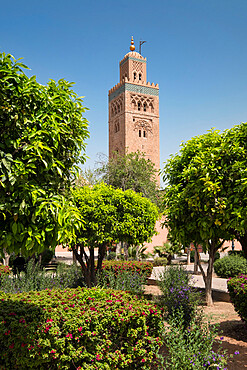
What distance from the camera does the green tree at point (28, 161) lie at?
289 centimetres

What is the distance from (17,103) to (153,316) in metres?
3.42

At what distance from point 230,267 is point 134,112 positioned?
107ft

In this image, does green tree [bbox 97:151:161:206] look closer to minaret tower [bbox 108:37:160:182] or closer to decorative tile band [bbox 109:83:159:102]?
minaret tower [bbox 108:37:160:182]

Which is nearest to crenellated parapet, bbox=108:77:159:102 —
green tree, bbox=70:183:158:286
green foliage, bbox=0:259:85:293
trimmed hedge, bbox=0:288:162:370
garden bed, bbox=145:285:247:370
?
green tree, bbox=70:183:158:286

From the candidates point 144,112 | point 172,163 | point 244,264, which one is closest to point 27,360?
point 172,163

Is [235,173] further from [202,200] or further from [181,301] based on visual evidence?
[181,301]

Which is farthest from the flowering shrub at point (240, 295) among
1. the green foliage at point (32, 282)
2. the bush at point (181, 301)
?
the green foliage at point (32, 282)

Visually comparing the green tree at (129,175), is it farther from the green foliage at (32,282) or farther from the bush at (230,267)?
the green foliage at (32,282)

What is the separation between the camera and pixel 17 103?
3090mm

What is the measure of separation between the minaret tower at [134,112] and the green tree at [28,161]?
3962 cm

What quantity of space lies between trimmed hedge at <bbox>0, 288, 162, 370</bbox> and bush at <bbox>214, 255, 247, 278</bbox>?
1120cm

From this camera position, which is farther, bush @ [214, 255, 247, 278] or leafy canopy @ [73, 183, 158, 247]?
bush @ [214, 255, 247, 278]

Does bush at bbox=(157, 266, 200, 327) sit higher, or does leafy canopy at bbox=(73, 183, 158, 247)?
leafy canopy at bbox=(73, 183, 158, 247)

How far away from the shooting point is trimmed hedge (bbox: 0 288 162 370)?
3812mm
